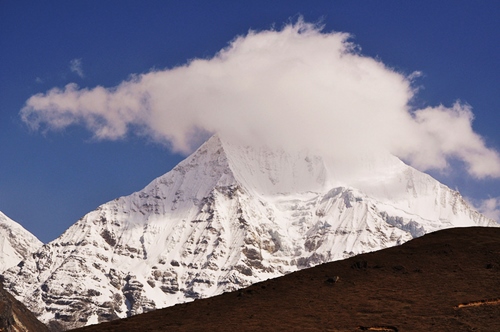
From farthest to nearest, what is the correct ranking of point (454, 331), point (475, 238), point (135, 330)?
point (475, 238)
point (135, 330)
point (454, 331)

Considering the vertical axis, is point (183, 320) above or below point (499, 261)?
below

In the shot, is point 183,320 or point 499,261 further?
point 499,261

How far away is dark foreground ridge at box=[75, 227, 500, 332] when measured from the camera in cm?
5878

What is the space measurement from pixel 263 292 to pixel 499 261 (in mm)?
17583

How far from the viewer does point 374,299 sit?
63219 mm

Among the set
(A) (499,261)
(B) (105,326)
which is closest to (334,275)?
(A) (499,261)

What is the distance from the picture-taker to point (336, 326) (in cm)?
5816

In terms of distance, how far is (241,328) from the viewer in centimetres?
5934

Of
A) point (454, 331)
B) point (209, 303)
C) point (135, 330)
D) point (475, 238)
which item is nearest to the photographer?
point (454, 331)

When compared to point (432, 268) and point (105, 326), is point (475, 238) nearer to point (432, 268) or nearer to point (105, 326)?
point (432, 268)

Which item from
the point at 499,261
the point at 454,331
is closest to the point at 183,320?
the point at 454,331

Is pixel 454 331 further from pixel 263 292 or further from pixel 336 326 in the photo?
pixel 263 292

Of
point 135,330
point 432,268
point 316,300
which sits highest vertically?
point 432,268

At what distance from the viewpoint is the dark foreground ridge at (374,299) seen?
58.8 meters
